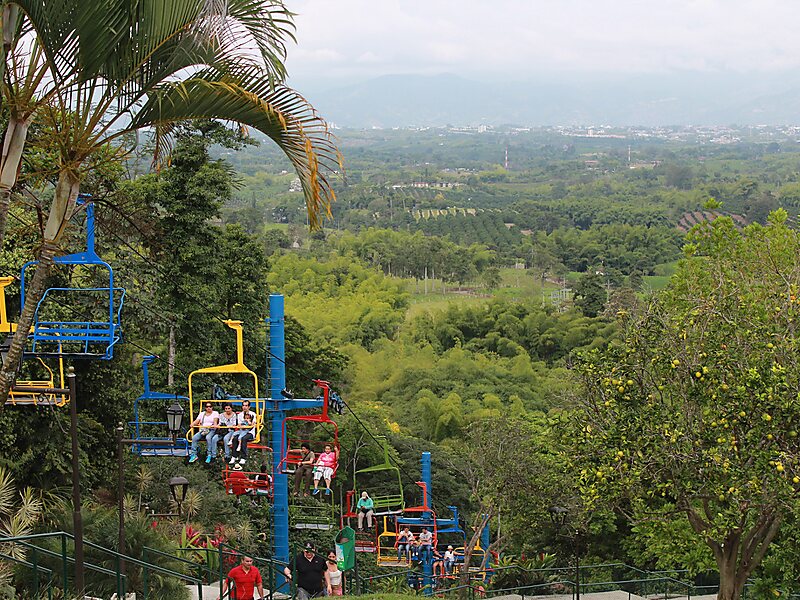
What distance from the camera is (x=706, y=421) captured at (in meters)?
10.5

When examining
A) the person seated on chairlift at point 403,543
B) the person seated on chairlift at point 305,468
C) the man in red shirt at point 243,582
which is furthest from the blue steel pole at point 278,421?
the person seated on chairlift at point 403,543

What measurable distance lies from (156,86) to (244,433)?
5.67m

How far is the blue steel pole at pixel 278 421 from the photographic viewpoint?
12.4m

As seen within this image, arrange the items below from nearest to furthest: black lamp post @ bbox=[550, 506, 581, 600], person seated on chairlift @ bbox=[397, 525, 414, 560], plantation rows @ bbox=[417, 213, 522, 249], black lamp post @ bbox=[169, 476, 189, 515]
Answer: black lamp post @ bbox=[169, 476, 189, 515] < black lamp post @ bbox=[550, 506, 581, 600] < person seated on chairlift @ bbox=[397, 525, 414, 560] < plantation rows @ bbox=[417, 213, 522, 249]

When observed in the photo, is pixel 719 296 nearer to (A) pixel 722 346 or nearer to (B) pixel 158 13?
(A) pixel 722 346

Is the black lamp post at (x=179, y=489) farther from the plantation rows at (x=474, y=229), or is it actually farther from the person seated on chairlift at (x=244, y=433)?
the plantation rows at (x=474, y=229)

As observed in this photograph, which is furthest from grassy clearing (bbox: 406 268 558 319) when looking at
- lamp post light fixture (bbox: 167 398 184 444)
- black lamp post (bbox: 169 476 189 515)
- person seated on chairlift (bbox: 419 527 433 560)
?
lamp post light fixture (bbox: 167 398 184 444)

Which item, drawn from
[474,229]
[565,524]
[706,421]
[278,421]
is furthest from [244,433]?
[474,229]

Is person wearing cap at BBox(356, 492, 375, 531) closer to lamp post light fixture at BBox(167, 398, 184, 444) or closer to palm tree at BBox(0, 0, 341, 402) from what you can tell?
lamp post light fixture at BBox(167, 398, 184, 444)

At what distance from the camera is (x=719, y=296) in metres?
12.2

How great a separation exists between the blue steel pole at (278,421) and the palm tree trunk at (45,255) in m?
5.80

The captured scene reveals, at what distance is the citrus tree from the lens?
10250mm

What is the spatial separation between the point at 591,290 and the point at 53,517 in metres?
55.0

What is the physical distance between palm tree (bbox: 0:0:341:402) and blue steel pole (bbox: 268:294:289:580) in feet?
18.8
